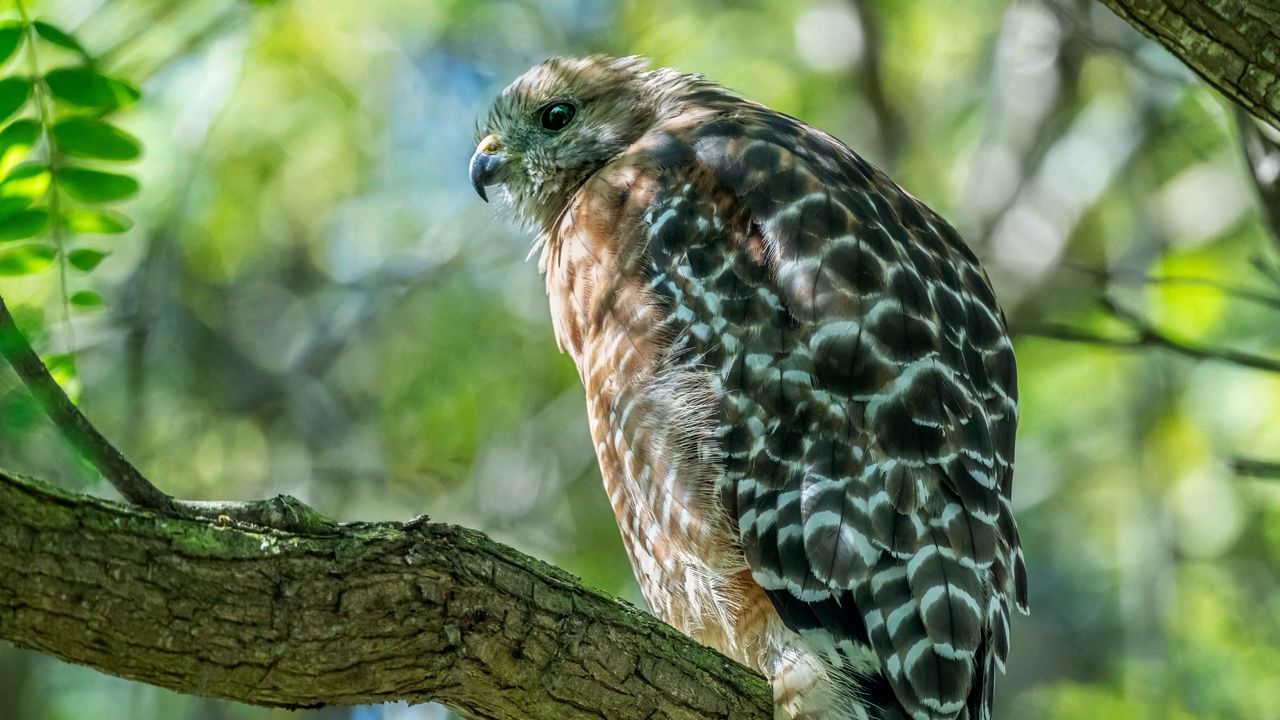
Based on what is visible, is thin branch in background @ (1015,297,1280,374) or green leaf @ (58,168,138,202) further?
thin branch in background @ (1015,297,1280,374)

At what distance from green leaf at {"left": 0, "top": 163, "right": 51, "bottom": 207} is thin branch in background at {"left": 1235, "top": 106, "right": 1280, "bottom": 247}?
11.3ft

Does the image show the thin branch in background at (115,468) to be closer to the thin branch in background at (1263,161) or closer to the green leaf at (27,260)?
the green leaf at (27,260)

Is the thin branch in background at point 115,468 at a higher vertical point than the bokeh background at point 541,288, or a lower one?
lower

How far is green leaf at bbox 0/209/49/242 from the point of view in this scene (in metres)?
3.21

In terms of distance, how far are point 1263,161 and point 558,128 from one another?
286 centimetres

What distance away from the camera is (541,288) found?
9.47 metres

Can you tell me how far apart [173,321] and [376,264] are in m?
1.40

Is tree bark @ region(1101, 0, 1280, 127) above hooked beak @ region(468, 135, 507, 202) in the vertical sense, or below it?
below

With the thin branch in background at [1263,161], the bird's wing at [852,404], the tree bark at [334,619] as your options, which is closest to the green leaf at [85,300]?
the tree bark at [334,619]

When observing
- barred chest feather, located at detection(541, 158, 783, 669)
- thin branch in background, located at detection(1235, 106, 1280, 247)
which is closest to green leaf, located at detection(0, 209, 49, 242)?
barred chest feather, located at detection(541, 158, 783, 669)

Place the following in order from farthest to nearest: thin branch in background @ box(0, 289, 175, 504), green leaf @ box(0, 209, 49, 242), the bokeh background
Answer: the bokeh background
green leaf @ box(0, 209, 49, 242)
thin branch in background @ box(0, 289, 175, 504)

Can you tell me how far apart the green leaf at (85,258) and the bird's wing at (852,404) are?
1801 millimetres

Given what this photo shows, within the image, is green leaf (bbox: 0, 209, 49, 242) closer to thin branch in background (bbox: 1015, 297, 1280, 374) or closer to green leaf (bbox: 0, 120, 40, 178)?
green leaf (bbox: 0, 120, 40, 178)

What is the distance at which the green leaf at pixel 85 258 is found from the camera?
11.2 feet
